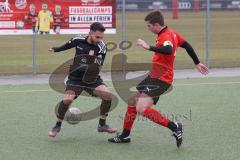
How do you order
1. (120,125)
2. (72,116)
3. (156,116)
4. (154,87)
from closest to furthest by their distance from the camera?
1. (156,116)
2. (154,87)
3. (72,116)
4. (120,125)

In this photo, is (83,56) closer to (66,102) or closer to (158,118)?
(66,102)

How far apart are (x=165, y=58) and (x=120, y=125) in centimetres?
210

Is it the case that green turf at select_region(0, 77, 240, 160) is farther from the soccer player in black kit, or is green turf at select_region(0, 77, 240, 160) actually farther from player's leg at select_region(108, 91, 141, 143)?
the soccer player in black kit

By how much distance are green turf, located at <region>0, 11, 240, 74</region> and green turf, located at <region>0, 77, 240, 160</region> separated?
5558 mm

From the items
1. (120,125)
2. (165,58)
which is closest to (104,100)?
(120,125)

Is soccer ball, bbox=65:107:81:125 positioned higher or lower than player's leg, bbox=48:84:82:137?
lower

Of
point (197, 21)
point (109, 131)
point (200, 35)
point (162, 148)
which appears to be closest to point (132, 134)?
point (109, 131)

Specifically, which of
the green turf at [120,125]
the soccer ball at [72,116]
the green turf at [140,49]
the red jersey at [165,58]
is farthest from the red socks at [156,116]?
the green turf at [140,49]

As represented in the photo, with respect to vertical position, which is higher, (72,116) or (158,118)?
(158,118)

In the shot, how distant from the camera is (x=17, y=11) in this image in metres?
16.5

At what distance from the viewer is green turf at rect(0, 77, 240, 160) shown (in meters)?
7.92

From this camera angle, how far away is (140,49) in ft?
76.7

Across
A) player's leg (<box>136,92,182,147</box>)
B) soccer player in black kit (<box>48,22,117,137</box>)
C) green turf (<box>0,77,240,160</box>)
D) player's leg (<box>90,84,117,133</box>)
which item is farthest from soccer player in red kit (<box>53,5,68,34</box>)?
player's leg (<box>136,92,182,147</box>)

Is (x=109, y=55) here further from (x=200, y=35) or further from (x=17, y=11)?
(x=200, y=35)
